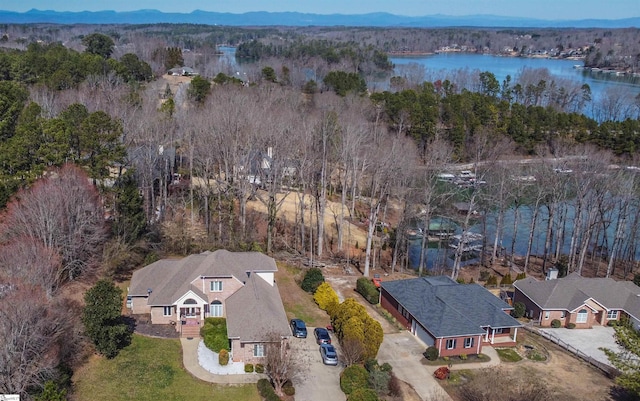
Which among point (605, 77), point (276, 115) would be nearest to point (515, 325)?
point (276, 115)

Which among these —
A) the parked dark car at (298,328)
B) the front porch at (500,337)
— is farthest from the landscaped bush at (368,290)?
the front porch at (500,337)

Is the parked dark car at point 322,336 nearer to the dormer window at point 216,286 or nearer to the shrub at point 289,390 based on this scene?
the shrub at point 289,390

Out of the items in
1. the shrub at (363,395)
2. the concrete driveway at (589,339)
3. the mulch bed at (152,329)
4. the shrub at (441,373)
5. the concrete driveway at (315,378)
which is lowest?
the concrete driveway at (589,339)

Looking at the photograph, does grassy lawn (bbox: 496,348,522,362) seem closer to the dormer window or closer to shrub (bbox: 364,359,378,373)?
shrub (bbox: 364,359,378,373)

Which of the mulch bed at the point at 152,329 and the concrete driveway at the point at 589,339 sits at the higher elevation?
the mulch bed at the point at 152,329

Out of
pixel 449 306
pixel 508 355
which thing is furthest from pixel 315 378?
pixel 508 355

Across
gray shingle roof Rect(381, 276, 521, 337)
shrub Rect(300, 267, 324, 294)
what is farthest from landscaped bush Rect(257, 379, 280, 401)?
shrub Rect(300, 267, 324, 294)

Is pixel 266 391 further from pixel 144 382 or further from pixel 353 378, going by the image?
pixel 144 382

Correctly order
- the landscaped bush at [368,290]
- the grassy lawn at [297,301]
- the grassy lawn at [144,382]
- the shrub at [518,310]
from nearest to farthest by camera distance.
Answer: the grassy lawn at [144,382] → the grassy lawn at [297,301] → the shrub at [518,310] → the landscaped bush at [368,290]
